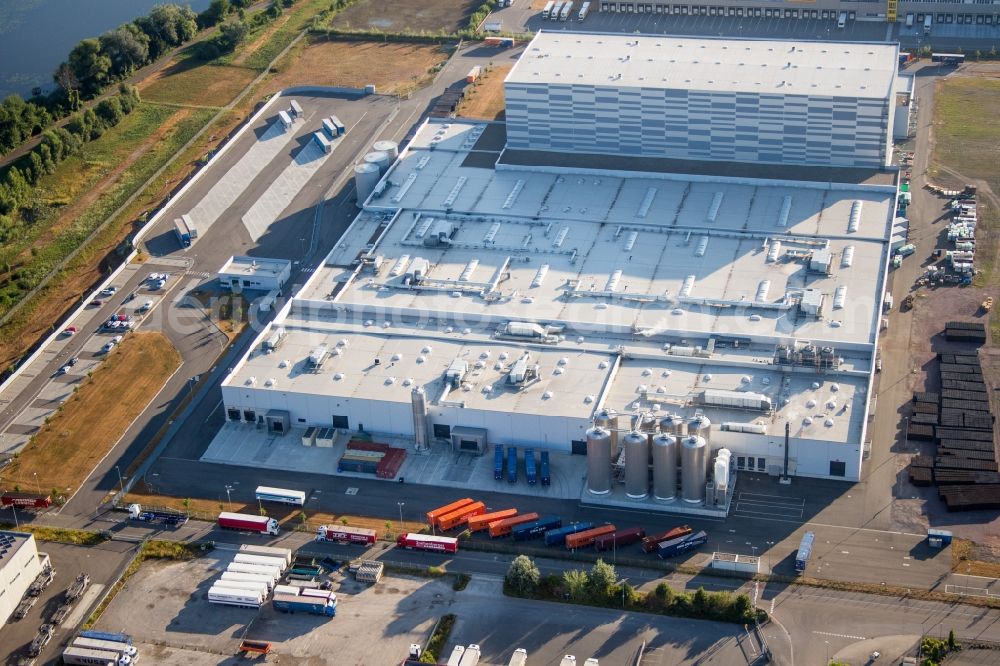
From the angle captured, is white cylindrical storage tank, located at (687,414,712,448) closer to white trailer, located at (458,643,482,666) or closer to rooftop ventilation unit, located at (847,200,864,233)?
white trailer, located at (458,643,482,666)

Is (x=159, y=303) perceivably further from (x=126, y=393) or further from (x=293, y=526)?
(x=293, y=526)

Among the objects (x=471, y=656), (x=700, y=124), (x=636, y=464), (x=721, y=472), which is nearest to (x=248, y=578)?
(x=471, y=656)

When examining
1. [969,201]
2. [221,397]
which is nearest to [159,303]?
[221,397]

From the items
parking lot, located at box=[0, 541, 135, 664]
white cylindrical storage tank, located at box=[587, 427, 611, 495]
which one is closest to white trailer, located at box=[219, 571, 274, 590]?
parking lot, located at box=[0, 541, 135, 664]

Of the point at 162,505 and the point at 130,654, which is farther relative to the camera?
the point at 162,505

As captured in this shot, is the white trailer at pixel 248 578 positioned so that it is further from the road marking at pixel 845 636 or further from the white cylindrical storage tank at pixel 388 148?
the white cylindrical storage tank at pixel 388 148

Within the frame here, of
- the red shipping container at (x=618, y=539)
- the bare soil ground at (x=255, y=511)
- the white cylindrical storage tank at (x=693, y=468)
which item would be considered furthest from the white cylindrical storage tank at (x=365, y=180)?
the red shipping container at (x=618, y=539)
